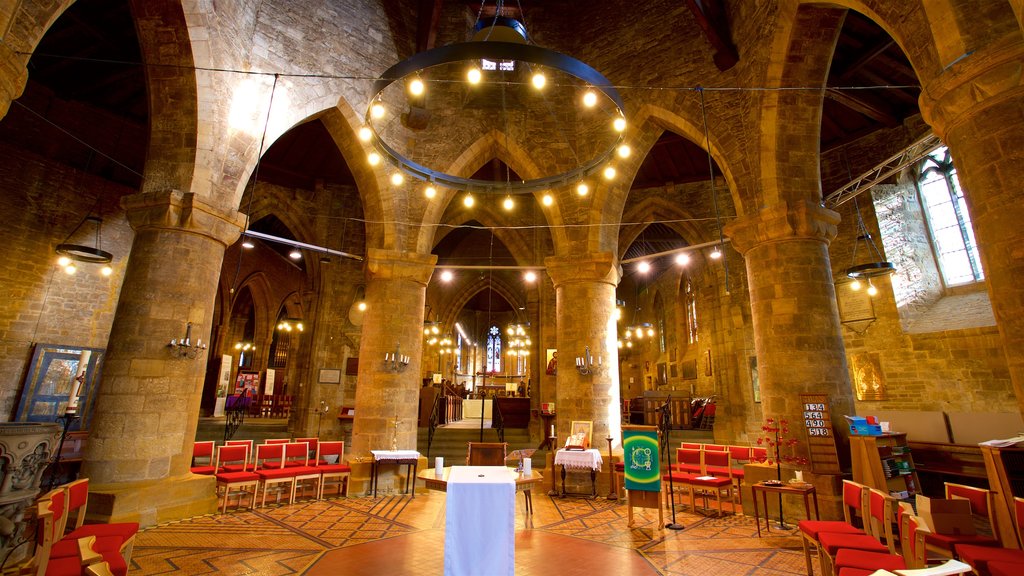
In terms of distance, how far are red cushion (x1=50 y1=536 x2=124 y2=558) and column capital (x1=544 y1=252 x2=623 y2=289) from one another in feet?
→ 23.9

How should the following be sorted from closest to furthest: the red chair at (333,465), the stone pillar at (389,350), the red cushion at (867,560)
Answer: the red cushion at (867,560) < the red chair at (333,465) < the stone pillar at (389,350)

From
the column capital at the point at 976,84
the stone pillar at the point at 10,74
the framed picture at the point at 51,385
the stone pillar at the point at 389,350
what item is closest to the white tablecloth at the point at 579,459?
the stone pillar at the point at 389,350

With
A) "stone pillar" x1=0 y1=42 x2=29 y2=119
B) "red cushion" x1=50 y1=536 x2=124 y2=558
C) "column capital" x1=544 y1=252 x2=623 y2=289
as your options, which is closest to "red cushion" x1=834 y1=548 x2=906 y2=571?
"red cushion" x1=50 y1=536 x2=124 y2=558

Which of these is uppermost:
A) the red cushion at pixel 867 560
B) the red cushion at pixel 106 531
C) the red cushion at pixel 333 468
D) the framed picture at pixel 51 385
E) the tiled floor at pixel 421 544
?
the framed picture at pixel 51 385

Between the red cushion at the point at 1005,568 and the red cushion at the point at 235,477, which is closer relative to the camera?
the red cushion at the point at 1005,568

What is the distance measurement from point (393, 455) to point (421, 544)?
2920mm

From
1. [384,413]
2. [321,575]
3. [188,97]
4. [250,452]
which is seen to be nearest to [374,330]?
[384,413]

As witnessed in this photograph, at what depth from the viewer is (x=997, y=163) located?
3488 millimetres

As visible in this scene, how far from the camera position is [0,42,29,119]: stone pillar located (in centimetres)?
382

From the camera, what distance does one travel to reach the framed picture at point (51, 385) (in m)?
9.34

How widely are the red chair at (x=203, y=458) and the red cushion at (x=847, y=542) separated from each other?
7321 millimetres

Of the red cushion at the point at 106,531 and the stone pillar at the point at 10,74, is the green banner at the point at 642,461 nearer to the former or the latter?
the red cushion at the point at 106,531

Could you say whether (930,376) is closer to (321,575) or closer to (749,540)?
(749,540)

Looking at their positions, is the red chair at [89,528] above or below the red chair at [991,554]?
above
